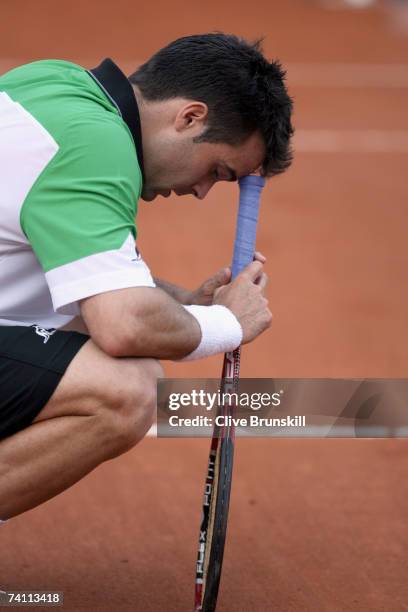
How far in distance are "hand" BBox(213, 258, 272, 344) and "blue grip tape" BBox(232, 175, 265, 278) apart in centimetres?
8

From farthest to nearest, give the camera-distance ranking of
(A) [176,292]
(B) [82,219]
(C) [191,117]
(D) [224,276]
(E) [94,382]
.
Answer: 1. (A) [176,292]
2. (D) [224,276]
3. (C) [191,117]
4. (E) [94,382]
5. (B) [82,219]

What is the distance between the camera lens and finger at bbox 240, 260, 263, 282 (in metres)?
3.72

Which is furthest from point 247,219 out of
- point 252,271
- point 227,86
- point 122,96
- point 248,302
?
point 122,96

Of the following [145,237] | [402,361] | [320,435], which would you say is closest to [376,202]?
[145,237]

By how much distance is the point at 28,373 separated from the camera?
342 centimetres

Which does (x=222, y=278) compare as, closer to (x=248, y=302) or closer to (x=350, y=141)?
(x=248, y=302)

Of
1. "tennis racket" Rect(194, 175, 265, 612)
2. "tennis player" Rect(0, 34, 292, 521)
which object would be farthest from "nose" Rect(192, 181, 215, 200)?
"tennis racket" Rect(194, 175, 265, 612)

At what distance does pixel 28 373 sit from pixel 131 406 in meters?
0.30

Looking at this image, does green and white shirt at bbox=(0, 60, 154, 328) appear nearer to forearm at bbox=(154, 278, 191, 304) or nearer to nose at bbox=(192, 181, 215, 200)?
nose at bbox=(192, 181, 215, 200)

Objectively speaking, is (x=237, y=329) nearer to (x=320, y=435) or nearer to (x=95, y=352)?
(x=95, y=352)

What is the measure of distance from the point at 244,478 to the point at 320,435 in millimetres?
476

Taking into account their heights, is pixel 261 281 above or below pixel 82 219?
above

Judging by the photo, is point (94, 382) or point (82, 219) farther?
point (94, 382)

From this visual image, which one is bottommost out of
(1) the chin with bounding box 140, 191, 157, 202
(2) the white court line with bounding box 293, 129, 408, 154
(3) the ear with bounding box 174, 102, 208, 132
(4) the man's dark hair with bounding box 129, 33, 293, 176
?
(1) the chin with bounding box 140, 191, 157, 202
